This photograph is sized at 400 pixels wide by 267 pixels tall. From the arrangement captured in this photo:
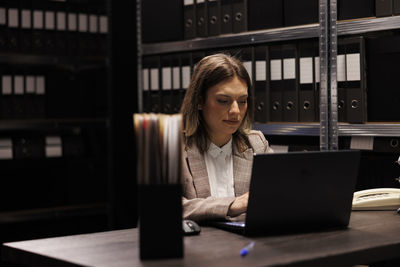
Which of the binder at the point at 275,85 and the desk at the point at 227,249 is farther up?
the binder at the point at 275,85

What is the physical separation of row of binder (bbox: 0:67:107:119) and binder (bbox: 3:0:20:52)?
0.56 ft

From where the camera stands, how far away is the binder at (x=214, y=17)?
3287mm

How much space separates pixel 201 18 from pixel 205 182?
1.41m

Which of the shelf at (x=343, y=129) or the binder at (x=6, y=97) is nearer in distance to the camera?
the shelf at (x=343, y=129)

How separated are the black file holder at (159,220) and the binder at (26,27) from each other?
266 cm

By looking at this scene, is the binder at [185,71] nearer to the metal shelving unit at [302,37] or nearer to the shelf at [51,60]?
the metal shelving unit at [302,37]

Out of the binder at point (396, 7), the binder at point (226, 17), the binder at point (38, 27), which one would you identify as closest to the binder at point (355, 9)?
the binder at point (396, 7)

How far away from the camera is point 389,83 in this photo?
2666mm

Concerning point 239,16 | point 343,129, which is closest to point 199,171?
point 343,129

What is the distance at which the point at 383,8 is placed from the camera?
265cm

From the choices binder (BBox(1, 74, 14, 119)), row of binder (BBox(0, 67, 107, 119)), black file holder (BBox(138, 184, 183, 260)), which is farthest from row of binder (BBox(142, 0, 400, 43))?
black file holder (BBox(138, 184, 183, 260))

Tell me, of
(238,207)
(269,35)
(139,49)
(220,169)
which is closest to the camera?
(238,207)

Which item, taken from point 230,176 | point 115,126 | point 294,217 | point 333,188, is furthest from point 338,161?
point 115,126

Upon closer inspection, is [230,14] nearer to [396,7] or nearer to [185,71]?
[185,71]
